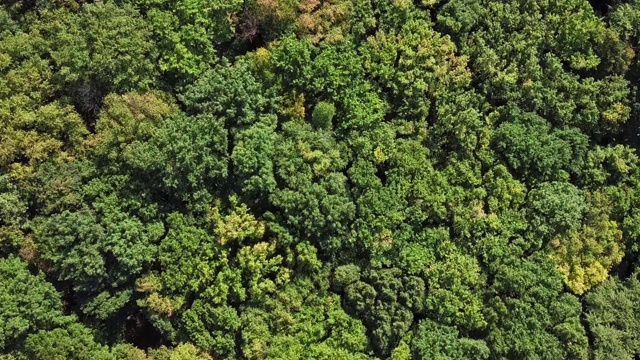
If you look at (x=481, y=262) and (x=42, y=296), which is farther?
(x=481, y=262)

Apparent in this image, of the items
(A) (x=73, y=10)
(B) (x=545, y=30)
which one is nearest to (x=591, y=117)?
(B) (x=545, y=30)

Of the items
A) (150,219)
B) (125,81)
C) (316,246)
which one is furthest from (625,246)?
(125,81)

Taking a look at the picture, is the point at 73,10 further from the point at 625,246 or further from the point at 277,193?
the point at 625,246

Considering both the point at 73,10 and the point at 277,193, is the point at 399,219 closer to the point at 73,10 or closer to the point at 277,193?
the point at 277,193

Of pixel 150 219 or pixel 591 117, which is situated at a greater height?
pixel 591 117

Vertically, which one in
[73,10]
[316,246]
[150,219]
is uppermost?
[73,10]

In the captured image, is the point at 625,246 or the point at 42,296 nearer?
the point at 42,296
